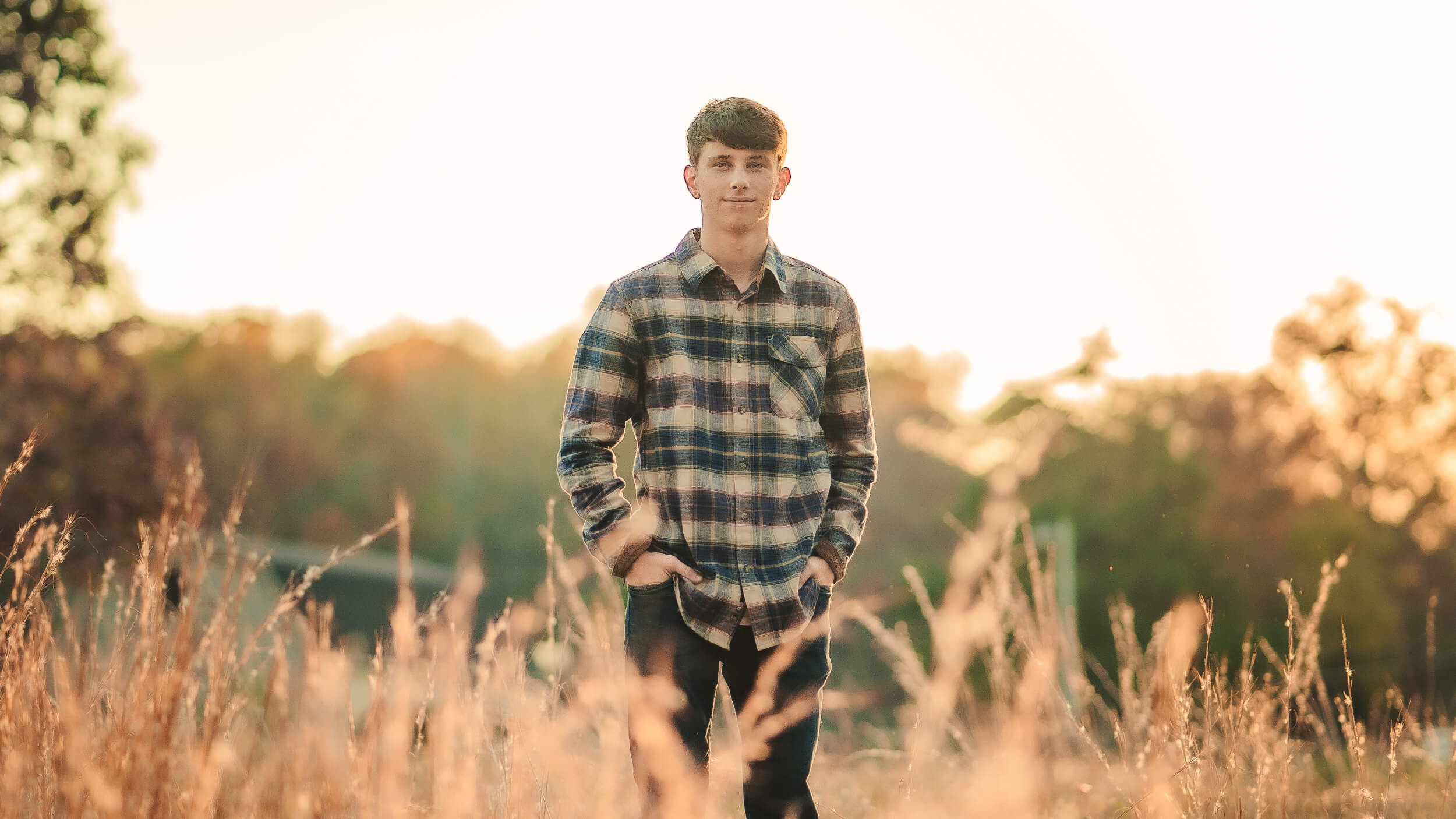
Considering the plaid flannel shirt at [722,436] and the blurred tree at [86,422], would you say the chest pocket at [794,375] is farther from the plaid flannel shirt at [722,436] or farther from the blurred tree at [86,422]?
the blurred tree at [86,422]

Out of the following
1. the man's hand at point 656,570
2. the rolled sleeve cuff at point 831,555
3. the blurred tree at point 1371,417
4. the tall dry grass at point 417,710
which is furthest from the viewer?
the blurred tree at point 1371,417

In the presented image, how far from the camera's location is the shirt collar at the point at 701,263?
2.06 metres

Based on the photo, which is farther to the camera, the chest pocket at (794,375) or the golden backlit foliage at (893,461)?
the golden backlit foliage at (893,461)

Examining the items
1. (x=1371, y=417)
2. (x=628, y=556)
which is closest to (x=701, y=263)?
(x=628, y=556)

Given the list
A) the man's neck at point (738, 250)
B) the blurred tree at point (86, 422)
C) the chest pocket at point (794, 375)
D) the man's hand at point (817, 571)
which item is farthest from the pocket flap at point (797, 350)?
the blurred tree at point (86, 422)

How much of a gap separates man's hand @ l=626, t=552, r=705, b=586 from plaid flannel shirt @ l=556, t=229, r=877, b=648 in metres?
0.02

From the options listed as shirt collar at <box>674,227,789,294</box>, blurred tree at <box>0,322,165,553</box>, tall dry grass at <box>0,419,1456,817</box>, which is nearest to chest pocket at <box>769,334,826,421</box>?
shirt collar at <box>674,227,789,294</box>

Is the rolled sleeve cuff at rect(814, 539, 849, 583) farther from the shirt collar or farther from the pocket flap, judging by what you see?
the shirt collar

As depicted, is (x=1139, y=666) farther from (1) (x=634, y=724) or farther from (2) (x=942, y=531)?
(2) (x=942, y=531)

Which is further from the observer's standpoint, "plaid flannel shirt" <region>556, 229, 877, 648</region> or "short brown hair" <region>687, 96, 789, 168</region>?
"short brown hair" <region>687, 96, 789, 168</region>

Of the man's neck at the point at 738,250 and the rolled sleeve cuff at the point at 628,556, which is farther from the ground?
the man's neck at the point at 738,250

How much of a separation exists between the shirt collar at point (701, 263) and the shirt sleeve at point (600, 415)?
14 centimetres

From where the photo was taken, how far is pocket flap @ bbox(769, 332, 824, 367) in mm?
2047

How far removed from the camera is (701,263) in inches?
81.2
